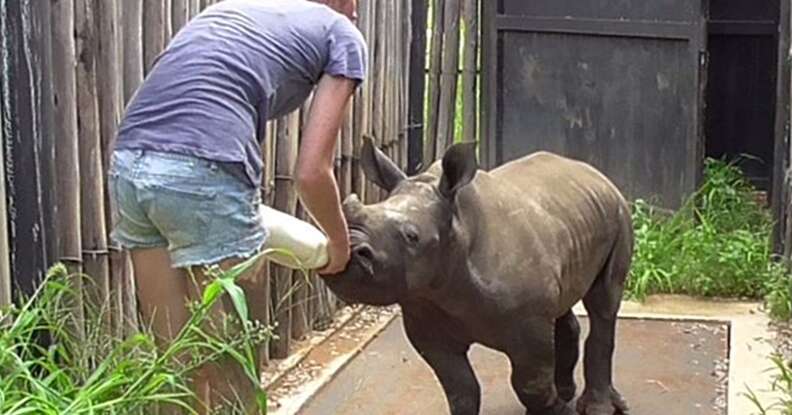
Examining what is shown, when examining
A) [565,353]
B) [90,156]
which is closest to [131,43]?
[90,156]

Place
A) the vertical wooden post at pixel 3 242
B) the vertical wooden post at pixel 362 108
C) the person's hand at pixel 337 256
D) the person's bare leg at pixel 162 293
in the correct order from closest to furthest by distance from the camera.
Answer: the person's bare leg at pixel 162 293, the person's hand at pixel 337 256, the vertical wooden post at pixel 3 242, the vertical wooden post at pixel 362 108

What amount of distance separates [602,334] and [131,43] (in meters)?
2.02

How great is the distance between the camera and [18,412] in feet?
10.9

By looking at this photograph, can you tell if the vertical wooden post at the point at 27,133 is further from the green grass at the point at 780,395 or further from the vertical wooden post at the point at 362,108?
the vertical wooden post at the point at 362,108

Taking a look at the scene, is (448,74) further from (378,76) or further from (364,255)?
(364,255)

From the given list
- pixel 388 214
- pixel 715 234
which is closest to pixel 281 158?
pixel 388 214

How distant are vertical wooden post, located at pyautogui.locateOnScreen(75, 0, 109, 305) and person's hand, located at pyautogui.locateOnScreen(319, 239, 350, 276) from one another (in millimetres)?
955

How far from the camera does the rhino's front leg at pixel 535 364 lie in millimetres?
4875

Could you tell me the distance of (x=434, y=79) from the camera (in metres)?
8.67

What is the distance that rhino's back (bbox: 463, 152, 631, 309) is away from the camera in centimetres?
484

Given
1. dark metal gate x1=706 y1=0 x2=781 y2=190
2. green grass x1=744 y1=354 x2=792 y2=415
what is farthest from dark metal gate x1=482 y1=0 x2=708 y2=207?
green grass x1=744 y1=354 x2=792 y2=415

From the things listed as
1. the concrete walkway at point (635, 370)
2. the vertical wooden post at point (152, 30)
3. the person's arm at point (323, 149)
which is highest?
the vertical wooden post at point (152, 30)

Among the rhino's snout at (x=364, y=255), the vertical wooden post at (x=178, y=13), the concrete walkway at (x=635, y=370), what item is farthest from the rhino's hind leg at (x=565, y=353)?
the vertical wooden post at (x=178, y=13)

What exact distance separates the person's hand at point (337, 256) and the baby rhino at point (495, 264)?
75 millimetres
